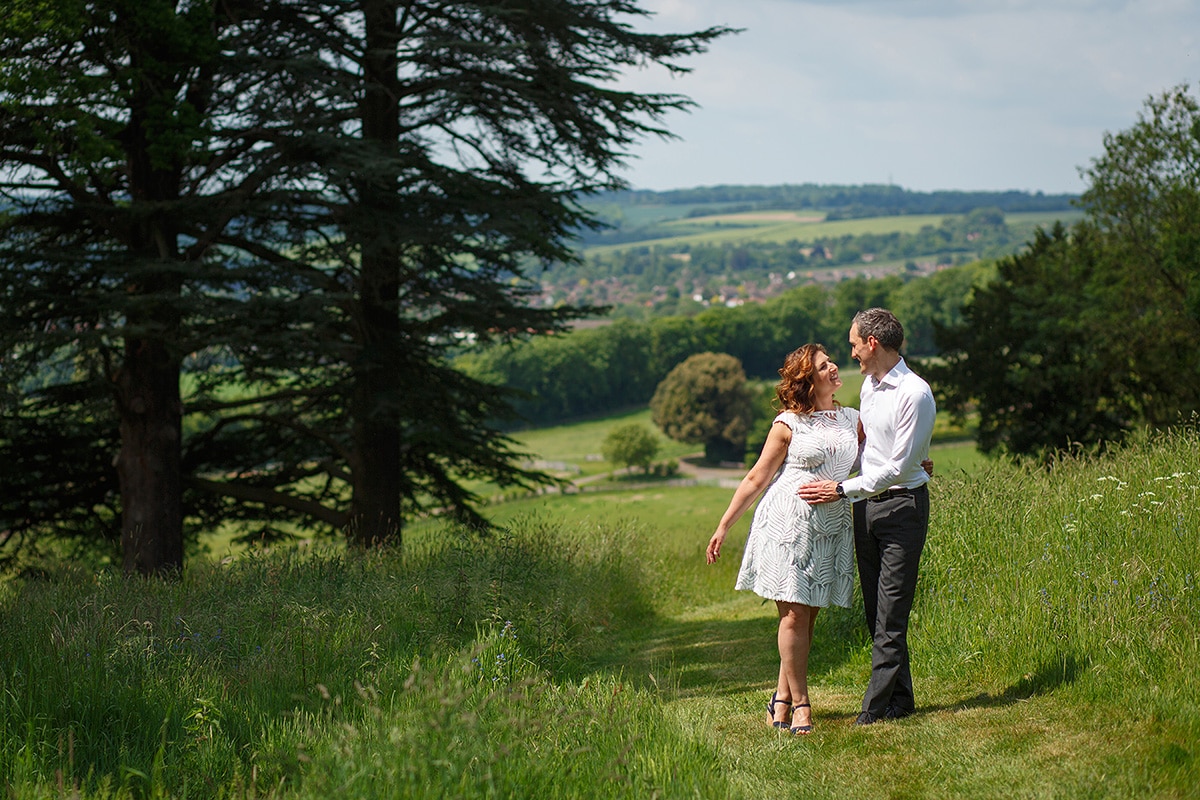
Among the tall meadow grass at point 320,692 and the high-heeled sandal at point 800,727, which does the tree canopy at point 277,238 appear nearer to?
the tall meadow grass at point 320,692

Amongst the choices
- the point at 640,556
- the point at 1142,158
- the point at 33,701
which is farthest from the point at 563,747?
the point at 1142,158

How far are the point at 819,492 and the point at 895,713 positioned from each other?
1185mm

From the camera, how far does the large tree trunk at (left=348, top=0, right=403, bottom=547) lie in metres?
11.7

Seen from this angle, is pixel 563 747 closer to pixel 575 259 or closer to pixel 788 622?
pixel 788 622

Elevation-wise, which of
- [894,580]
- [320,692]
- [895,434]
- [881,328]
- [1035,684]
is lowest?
[1035,684]

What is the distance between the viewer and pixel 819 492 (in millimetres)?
4734

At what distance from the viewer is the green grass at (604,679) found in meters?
3.78

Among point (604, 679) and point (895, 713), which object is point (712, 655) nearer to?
point (604, 679)

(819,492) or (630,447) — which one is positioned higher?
(819,492)

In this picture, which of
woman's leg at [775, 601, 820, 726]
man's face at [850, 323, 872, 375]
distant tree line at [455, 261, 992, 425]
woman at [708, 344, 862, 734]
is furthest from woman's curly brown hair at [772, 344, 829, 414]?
distant tree line at [455, 261, 992, 425]

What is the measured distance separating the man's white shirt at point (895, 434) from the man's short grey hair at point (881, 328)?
131mm

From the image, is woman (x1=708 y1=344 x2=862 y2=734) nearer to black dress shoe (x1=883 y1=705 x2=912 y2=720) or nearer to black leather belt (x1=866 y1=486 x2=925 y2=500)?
black leather belt (x1=866 y1=486 x2=925 y2=500)

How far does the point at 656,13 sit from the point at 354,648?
9991mm

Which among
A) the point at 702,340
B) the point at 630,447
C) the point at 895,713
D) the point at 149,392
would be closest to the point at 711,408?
Result: the point at 630,447
